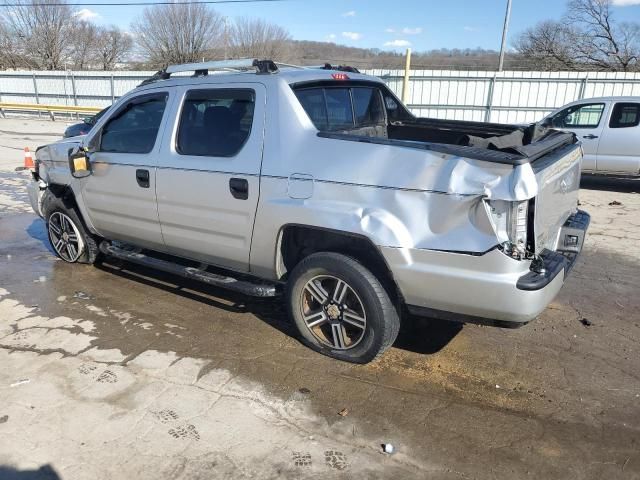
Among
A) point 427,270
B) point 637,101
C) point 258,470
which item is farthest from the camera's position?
point 637,101

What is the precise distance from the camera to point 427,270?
3156mm

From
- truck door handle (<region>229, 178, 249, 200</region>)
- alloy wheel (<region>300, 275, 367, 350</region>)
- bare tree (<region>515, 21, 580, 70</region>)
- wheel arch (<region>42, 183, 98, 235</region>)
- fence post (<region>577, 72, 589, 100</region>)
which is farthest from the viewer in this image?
bare tree (<region>515, 21, 580, 70</region>)

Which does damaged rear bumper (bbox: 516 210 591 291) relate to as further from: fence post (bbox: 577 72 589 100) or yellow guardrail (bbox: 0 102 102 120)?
yellow guardrail (bbox: 0 102 102 120)

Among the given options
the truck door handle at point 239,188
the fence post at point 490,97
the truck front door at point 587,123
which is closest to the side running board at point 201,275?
the truck door handle at point 239,188

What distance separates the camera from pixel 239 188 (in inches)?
149

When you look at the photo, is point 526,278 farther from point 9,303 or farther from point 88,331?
point 9,303

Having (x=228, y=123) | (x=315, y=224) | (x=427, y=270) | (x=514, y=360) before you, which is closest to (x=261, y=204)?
(x=315, y=224)

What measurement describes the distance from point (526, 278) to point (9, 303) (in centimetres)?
439

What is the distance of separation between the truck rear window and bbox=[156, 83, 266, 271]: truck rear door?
373mm

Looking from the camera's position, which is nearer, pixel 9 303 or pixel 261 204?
pixel 261 204

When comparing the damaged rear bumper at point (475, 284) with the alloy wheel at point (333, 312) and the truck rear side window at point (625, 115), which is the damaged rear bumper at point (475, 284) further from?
the truck rear side window at point (625, 115)

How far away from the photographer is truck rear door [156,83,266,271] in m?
3.78

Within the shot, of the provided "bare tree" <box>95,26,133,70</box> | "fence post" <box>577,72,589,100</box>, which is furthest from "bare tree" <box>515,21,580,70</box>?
"bare tree" <box>95,26,133,70</box>

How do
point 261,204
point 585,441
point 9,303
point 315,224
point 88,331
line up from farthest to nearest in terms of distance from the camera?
point 9,303
point 88,331
point 261,204
point 315,224
point 585,441
